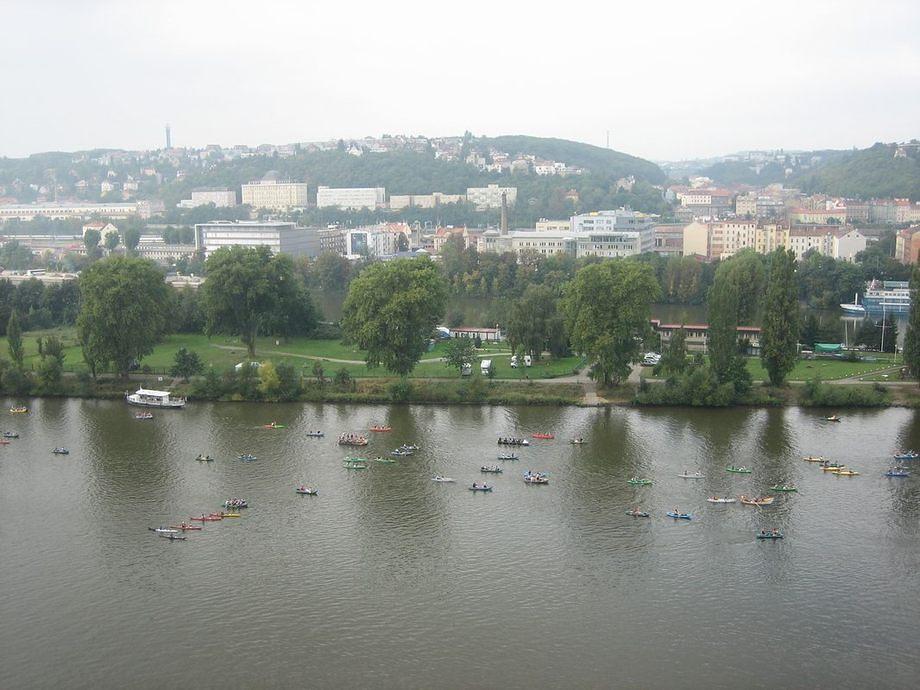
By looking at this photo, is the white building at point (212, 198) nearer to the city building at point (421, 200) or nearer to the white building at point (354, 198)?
the white building at point (354, 198)

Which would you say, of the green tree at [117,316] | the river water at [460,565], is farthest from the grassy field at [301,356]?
the river water at [460,565]

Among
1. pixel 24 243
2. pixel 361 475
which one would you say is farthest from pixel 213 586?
pixel 24 243

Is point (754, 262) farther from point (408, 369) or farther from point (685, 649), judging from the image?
point (685, 649)

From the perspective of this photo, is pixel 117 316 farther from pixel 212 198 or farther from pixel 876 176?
pixel 876 176

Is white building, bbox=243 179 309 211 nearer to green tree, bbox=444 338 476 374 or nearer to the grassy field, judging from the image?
the grassy field

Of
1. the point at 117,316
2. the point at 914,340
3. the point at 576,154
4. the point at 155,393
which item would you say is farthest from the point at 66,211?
the point at 914,340
